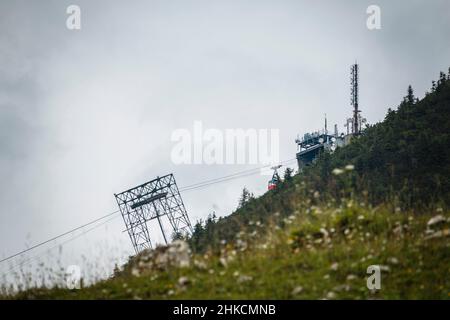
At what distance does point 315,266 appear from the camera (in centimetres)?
1061

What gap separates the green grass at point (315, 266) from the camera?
31.7 ft

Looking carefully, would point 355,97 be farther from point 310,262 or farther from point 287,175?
point 310,262

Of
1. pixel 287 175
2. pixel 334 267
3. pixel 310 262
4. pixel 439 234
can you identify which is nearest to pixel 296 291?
pixel 334 267

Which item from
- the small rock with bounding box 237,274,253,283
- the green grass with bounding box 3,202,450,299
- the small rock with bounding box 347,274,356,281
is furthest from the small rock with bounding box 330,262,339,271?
the small rock with bounding box 237,274,253,283

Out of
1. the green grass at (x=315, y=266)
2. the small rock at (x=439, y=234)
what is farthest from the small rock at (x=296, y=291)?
the small rock at (x=439, y=234)

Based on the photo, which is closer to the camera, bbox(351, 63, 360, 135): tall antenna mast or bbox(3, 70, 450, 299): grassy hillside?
bbox(3, 70, 450, 299): grassy hillside

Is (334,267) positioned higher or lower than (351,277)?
higher

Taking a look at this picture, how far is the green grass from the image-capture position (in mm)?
9664

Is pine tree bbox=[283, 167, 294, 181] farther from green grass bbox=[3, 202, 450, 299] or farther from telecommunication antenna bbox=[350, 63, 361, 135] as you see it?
green grass bbox=[3, 202, 450, 299]

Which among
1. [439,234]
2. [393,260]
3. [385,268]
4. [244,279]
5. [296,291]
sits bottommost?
[296,291]

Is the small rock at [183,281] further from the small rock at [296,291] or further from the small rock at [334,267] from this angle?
the small rock at [334,267]

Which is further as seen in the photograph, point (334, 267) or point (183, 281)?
point (183, 281)
